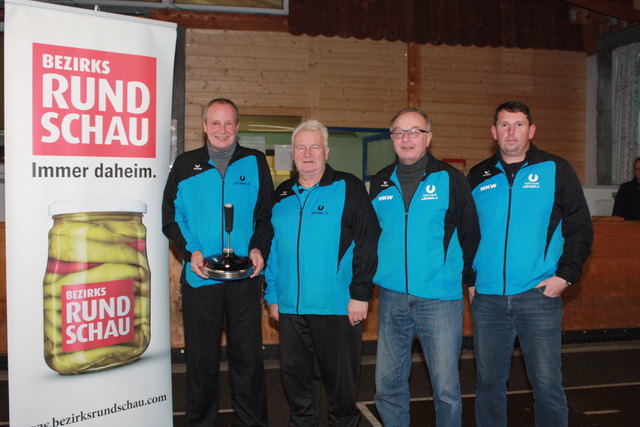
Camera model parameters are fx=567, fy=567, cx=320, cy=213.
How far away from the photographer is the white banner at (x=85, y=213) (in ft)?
7.84

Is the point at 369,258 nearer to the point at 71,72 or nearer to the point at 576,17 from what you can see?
the point at 71,72

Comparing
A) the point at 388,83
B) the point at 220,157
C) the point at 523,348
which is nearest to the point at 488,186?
the point at 523,348

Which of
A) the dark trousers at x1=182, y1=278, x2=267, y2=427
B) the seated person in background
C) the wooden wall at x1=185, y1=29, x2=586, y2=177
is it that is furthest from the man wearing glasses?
the wooden wall at x1=185, y1=29, x2=586, y2=177

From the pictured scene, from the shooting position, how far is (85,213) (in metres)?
2.51

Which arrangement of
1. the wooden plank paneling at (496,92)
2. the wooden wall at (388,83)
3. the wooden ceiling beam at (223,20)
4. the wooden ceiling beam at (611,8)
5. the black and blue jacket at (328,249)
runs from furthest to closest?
the wooden plank paneling at (496,92) < the wooden ceiling beam at (611,8) < the wooden wall at (388,83) < the wooden ceiling beam at (223,20) < the black and blue jacket at (328,249)

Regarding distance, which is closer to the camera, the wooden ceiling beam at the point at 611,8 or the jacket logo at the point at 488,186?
the jacket logo at the point at 488,186

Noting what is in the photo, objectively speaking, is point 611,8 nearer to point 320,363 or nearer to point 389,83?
point 389,83

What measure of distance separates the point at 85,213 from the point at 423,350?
5.39 feet

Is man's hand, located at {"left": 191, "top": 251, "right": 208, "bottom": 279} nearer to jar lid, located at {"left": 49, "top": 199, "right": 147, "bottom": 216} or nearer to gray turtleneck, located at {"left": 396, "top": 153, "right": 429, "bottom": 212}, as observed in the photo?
jar lid, located at {"left": 49, "top": 199, "right": 147, "bottom": 216}

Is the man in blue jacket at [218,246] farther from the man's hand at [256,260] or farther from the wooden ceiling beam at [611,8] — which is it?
the wooden ceiling beam at [611,8]

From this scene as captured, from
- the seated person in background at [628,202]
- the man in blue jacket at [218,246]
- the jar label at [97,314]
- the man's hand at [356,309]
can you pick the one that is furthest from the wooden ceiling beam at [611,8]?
the jar label at [97,314]

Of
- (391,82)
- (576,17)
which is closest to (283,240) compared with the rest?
(391,82)

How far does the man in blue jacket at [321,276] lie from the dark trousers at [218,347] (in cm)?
23

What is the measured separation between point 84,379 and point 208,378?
0.61 m
